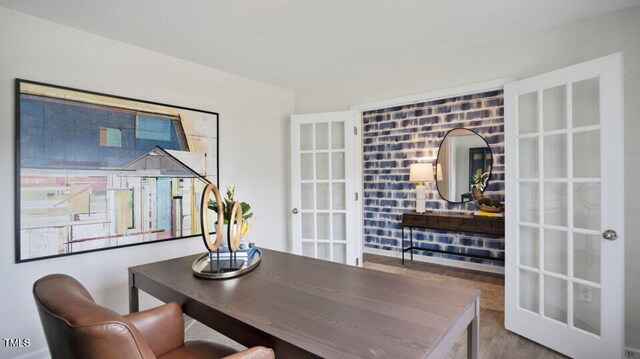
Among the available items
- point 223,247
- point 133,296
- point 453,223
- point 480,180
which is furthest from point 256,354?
point 480,180

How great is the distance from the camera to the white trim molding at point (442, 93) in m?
2.63

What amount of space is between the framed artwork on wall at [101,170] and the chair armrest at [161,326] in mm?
1378

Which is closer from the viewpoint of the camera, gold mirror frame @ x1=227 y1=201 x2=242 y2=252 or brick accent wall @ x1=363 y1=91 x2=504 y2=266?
gold mirror frame @ x1=227 y1=201 x2=242 y2=252

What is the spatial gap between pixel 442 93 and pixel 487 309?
213 cm

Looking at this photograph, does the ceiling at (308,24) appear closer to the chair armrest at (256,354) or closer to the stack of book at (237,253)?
the stack of book at (237,253)

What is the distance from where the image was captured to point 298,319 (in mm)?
1139

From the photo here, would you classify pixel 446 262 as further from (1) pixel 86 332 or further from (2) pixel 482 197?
(1) pixel 86 332

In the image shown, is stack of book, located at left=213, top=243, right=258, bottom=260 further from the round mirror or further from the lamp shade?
the round mirror

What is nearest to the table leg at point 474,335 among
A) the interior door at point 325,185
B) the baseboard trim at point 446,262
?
the interior door at point 325,185

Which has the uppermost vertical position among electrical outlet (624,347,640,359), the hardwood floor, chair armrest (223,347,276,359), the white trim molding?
the white trim molding

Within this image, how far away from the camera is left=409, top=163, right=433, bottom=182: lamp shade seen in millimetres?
4559

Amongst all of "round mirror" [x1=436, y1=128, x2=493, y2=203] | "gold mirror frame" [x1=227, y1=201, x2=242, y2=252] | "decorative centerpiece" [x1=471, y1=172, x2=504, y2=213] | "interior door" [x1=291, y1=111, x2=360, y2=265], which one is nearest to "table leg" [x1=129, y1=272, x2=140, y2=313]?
"gold mirror frame" [x1=227, y1=201, x2=242, y2=252]

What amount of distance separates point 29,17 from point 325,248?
3.20 m

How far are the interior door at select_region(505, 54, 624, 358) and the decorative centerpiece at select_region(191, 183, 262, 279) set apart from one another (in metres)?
2.09
